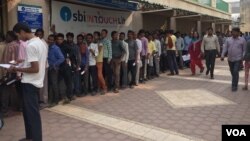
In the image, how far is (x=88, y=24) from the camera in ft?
36.2

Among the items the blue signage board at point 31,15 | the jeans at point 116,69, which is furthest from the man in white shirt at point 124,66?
the blue signage board at point 31,15

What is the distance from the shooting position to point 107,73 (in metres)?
9.90

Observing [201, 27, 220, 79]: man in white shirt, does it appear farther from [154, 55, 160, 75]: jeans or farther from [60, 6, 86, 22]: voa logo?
[60, 6, 86, 22]: voa logo

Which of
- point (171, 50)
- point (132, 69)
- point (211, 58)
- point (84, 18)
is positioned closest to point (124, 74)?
point (132, 69)

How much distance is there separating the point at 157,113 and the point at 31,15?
12.7 ft

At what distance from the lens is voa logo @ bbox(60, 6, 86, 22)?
9.92 meters

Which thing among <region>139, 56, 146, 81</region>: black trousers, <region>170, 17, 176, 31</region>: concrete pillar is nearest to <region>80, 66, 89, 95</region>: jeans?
<region>139, 56, 146, 81</region>: black trousers

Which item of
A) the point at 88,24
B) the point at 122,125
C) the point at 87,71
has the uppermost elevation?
the point at 88,24

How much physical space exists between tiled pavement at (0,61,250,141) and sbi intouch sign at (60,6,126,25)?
2.58m

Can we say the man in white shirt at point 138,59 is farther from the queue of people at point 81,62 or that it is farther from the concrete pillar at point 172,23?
the concrete pillar at point 172,23

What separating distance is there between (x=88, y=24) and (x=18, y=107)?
423 centimetres

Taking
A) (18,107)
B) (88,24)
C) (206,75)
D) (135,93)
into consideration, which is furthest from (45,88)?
(206,75)

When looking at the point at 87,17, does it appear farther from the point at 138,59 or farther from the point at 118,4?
the point at 138,59

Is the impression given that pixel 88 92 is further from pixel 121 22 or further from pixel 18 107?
pixel 121 22
